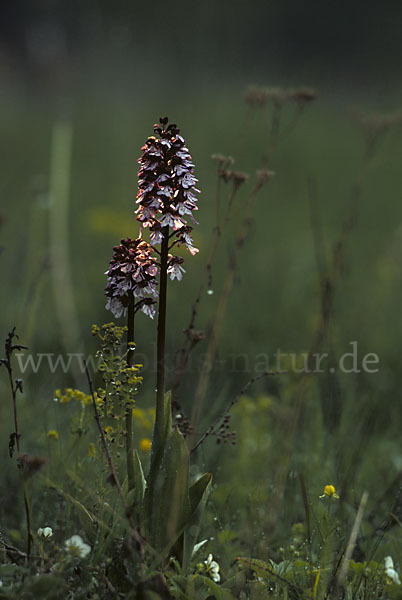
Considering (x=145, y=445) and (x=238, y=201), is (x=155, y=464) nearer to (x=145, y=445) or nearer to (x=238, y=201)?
(x=145, y=445)

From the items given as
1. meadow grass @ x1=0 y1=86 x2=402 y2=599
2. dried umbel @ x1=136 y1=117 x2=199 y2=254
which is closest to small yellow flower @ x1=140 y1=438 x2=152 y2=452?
meadow grass @ x1=0 y1=86 x2=402 y2=599

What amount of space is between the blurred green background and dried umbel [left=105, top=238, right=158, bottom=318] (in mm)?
487

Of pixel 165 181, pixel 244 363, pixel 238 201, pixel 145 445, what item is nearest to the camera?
pixel 165 181

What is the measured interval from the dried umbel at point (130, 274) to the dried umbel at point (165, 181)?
0.06 m

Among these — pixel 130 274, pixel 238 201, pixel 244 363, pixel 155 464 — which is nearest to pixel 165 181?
pixel 130 274

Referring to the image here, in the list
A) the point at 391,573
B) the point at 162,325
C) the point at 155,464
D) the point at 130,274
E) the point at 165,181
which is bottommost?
the point at 391,573

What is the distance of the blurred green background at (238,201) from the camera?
2.36m

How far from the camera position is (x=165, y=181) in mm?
1189

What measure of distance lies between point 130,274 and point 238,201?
13.7ft

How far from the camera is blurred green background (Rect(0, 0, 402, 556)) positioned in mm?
2357

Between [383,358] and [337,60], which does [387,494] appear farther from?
[337,60]

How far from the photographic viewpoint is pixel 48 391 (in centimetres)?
234

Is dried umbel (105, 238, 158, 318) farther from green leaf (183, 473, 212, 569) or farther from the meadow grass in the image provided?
green leaf (183, 473, 212, 569)

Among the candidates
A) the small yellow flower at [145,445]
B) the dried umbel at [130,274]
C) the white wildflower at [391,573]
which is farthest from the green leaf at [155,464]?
the small yellow flower at [145,445]
